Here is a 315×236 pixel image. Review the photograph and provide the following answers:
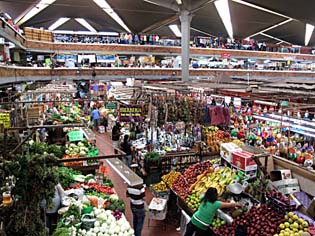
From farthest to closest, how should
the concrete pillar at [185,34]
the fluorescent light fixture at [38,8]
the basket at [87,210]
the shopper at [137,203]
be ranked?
the fluorescent light fixture at [38,8] < the concrete pillar at [185,34] < the shopper at [137,203] < the basket at [87,210]

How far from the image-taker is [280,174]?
212 inches

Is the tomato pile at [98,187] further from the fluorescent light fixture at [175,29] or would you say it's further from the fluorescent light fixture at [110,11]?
the fluorescent light fixture at [175,29]

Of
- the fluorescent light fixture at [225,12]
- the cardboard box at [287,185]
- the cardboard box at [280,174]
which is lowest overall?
the cardboard box at [287,185]

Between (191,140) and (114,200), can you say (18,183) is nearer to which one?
(114,200)

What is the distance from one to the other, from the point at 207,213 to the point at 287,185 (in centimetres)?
141

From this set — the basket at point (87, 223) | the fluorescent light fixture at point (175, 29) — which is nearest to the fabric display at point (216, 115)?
the basket at point (87, 223)

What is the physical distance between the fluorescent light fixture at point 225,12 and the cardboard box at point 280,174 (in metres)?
18.0

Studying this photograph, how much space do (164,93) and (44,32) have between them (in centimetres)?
1629

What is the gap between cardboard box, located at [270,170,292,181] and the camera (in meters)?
5.37

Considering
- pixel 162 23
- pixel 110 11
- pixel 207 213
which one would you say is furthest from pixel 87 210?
pixel 162 23

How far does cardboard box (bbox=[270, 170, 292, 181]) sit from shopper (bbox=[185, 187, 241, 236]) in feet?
2.88

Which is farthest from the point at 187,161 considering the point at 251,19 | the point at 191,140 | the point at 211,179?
the point at 251,19

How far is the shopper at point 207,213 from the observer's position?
482 cm

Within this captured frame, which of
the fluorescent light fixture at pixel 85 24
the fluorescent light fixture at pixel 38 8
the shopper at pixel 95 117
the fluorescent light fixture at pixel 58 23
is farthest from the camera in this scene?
the fluorescent light fixture at pixel 85 24
